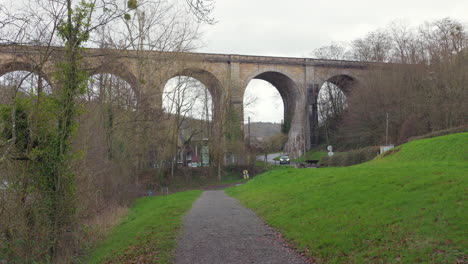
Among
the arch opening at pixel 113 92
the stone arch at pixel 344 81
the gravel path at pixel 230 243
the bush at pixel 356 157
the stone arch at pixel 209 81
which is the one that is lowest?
the gravel path at pixel 230 243

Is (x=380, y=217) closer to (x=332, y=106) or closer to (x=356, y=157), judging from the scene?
(x=356, y=157)

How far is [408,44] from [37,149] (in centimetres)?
4810

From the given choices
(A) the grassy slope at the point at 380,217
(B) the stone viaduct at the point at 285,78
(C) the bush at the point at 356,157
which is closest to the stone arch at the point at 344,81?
(B) the stone viaduct at the point at 285,78

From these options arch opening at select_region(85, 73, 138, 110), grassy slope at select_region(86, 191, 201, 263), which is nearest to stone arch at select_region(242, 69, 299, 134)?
→ arch opening at select_region(85, 73, 138, 110)

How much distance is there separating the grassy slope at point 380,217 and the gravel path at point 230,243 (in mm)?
413

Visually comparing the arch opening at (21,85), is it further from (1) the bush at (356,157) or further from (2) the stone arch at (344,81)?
(2) the stone arch at (344,81)

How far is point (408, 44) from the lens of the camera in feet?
156

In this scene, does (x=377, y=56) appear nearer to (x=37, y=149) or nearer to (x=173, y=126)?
(x=173, y=126)

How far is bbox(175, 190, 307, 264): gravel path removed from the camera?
6.61 meters

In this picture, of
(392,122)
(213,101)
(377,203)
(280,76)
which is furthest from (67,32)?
(280,76)

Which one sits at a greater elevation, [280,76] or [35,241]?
[280,76]

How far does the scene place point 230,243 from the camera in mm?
7680

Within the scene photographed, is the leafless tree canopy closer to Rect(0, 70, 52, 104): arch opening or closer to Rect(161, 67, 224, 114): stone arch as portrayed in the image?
Rect(161, 67, 224, 114): stone arch

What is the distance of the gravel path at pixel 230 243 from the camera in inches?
260
